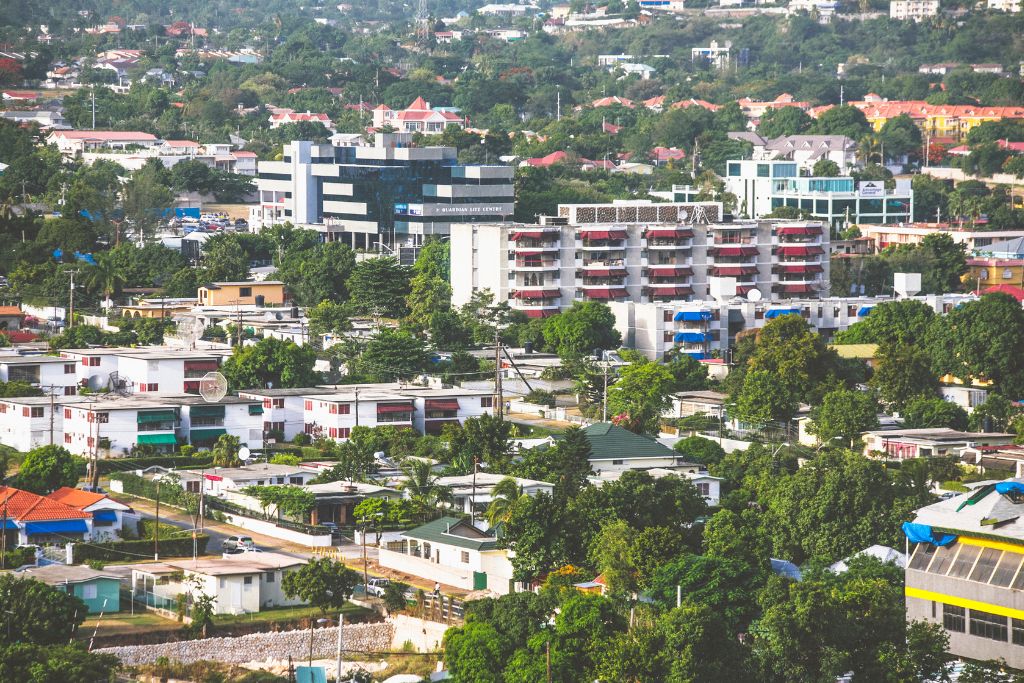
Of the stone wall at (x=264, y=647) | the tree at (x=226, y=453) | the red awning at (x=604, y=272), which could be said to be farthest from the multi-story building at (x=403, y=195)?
the stone wall at (x=264, y=647)

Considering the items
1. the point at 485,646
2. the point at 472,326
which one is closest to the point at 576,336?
the point at 472,326

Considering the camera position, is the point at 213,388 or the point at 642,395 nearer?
the point at 213,388

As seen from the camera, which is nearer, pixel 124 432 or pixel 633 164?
pixel 124 432

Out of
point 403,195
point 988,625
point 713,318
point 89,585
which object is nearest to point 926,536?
point 988,625

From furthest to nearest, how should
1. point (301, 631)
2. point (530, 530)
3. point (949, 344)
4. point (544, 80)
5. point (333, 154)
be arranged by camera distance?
point (544, 80)
point (333, 154)
point (949, 344)
point (530, 530)
point (301, 631)

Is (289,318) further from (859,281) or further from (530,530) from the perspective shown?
(530,530)

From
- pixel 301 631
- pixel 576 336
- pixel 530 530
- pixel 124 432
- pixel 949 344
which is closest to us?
→ pixel 301 631

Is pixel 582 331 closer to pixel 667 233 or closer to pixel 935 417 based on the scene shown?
pixel 667 233

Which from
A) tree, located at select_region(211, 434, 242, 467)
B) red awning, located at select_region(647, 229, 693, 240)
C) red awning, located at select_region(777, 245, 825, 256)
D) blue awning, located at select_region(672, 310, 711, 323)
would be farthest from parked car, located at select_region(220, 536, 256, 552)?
red awning, located at select_region(777, 245, 825, 256)
